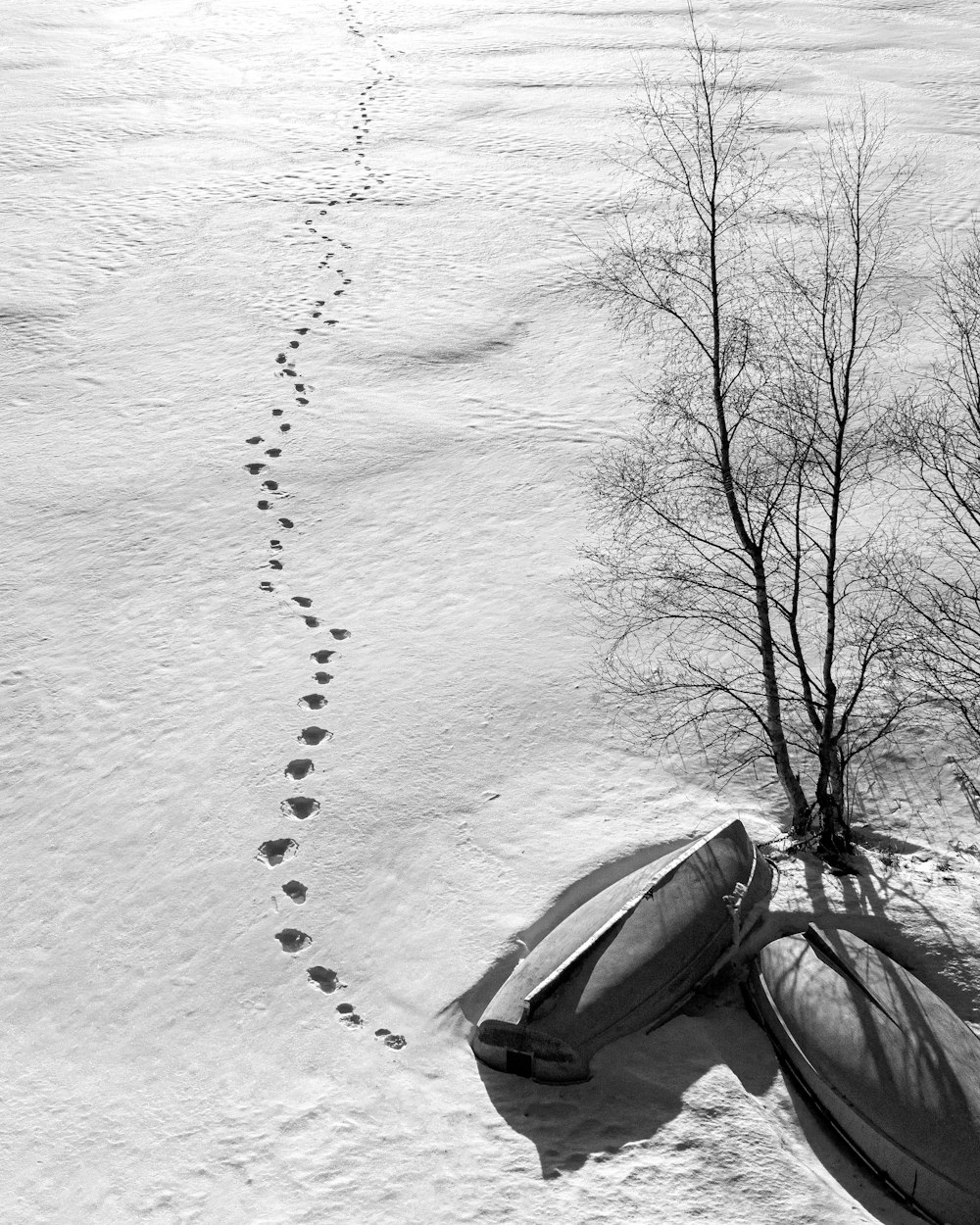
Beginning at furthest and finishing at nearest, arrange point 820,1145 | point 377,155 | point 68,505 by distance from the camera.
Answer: point 377,155 < point 68,505 < point 820,1145

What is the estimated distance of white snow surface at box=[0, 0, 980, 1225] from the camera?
842cm

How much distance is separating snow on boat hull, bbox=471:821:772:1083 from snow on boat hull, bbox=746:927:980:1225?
0.56 metres

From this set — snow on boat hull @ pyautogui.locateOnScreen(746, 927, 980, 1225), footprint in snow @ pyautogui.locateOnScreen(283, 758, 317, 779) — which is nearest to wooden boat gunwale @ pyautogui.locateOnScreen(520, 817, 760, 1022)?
snow on boat hull @ pyautogui.locateOnScreen(746, 927, 980, 1225)

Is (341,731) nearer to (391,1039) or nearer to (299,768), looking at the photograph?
(299,768)

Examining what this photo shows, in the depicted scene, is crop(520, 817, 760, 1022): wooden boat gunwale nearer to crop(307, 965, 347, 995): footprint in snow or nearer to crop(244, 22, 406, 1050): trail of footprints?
crop(244, 22, 406, 1050): trail of footprints


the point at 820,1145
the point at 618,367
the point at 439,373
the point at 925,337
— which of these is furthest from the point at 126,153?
the point at 820,1145

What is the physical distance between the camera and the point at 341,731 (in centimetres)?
1226

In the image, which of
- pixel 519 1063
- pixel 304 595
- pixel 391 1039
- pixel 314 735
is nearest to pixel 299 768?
pixel 314 735

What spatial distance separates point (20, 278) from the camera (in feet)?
72.3

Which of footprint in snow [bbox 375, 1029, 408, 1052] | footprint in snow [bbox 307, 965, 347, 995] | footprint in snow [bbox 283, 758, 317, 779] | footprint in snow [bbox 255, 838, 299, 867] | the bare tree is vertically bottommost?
footprint in snow [bbox 375, 1029, 408, 1052]

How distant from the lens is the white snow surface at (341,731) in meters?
8.42

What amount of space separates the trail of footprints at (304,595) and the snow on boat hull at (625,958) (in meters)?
1.07

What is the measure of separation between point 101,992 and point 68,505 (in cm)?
808

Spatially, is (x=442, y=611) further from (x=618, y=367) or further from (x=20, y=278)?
(x=20, y=278)
